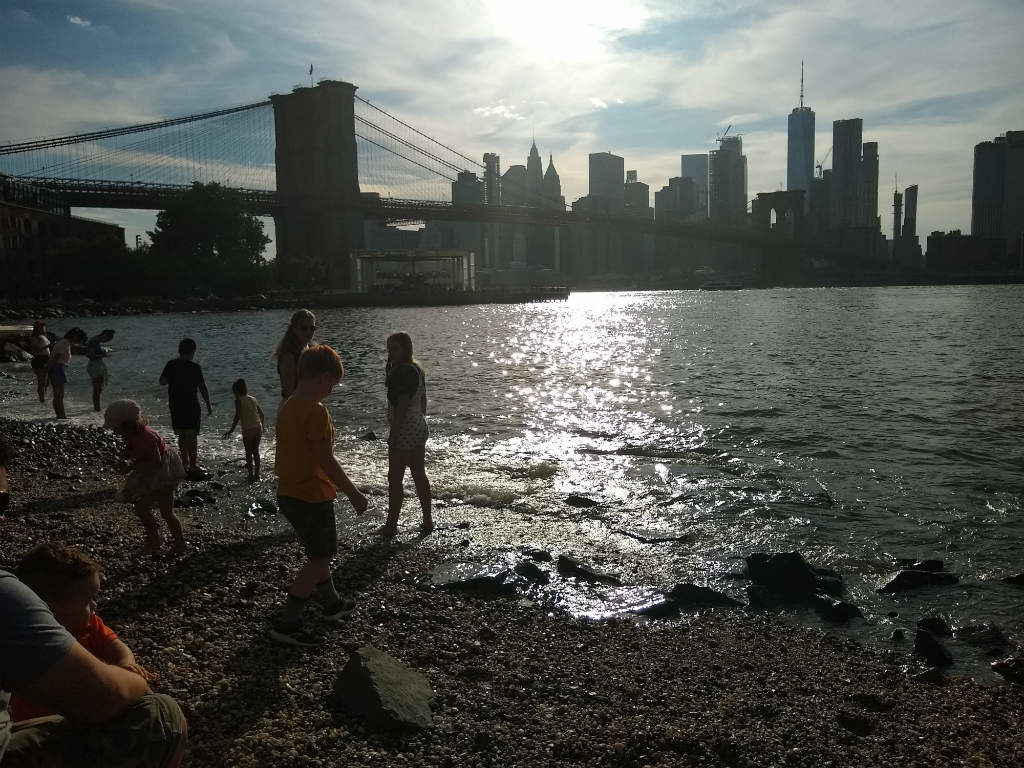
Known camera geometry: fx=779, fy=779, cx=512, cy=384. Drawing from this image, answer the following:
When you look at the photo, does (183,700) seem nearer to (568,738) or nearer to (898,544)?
(568,738)

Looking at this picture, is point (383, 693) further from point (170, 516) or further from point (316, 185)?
point (316, 185)

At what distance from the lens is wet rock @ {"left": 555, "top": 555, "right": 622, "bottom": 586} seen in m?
5.80

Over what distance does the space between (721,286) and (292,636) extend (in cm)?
15217

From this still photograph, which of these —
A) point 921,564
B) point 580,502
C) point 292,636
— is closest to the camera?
point 292,636

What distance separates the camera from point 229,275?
81500mm

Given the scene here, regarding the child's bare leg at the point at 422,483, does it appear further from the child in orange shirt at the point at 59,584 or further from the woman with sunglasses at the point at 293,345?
the child in orange shirt at the point at 59,584

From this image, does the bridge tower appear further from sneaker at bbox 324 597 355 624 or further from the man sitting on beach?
the man sitting on beach

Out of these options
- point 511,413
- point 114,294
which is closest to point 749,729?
point 511,413

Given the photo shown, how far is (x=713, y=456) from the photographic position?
11.3 meters

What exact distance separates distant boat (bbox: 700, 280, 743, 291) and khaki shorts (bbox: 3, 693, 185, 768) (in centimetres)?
15138

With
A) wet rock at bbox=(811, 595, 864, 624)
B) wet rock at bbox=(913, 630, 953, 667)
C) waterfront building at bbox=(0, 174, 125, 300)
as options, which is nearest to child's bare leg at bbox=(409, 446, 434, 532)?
wet rock at bbox=(811, 595, 864, 624)

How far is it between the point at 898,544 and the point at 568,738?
4817 mm

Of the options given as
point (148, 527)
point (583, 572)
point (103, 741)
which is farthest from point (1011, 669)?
point (148, 527)

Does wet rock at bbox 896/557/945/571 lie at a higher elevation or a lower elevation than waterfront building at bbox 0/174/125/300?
lower
